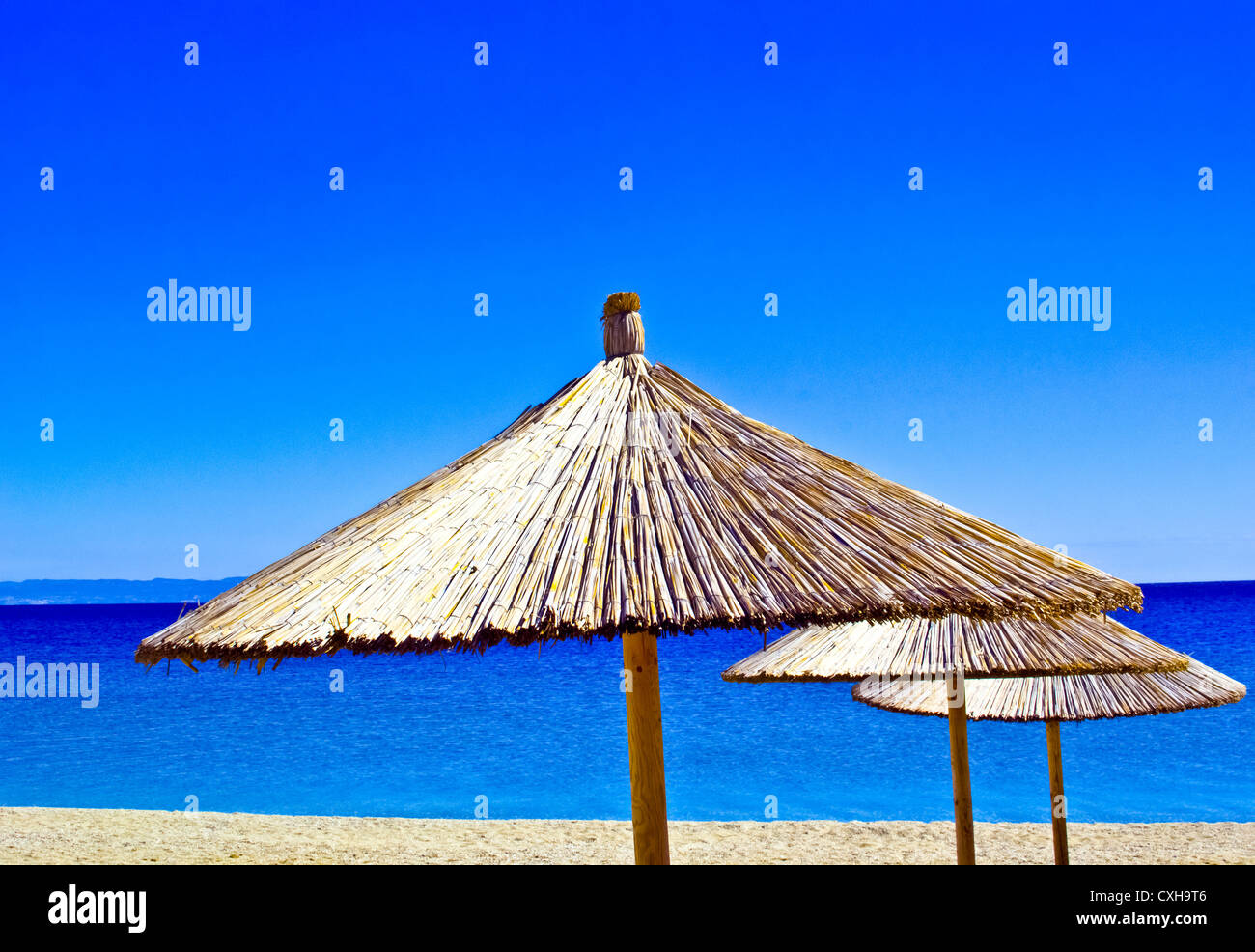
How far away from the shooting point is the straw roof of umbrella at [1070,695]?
5.73 metres

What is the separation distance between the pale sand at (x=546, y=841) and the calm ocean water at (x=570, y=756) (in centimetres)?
225

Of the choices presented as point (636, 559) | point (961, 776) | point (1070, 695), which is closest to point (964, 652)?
point (961, 776)

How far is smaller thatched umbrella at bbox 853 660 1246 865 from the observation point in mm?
5734

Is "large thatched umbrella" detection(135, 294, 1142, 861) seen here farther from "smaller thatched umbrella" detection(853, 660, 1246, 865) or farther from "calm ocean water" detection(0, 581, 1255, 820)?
"calm ocean water" detection(0, 581, 1255, 820)

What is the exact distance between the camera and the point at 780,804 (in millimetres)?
15820

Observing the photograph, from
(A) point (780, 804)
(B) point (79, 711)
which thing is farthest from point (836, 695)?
(B) point (79, 711)

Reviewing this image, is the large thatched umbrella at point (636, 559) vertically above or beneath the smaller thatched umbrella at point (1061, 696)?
above

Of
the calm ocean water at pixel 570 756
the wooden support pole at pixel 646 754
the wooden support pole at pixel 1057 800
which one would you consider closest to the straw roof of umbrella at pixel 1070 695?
the wooden support pole at pixel 1057 800

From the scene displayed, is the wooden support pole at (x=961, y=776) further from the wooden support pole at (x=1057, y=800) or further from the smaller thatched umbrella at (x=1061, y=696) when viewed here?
the wooden support pole at (x=1057, y=800)

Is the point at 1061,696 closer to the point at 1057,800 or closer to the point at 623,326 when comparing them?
the point at 1057,800

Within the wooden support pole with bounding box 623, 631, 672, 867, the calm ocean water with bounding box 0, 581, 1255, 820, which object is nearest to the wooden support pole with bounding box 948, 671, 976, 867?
the wooden support pole with bounding box 623, 631, 672, 867
